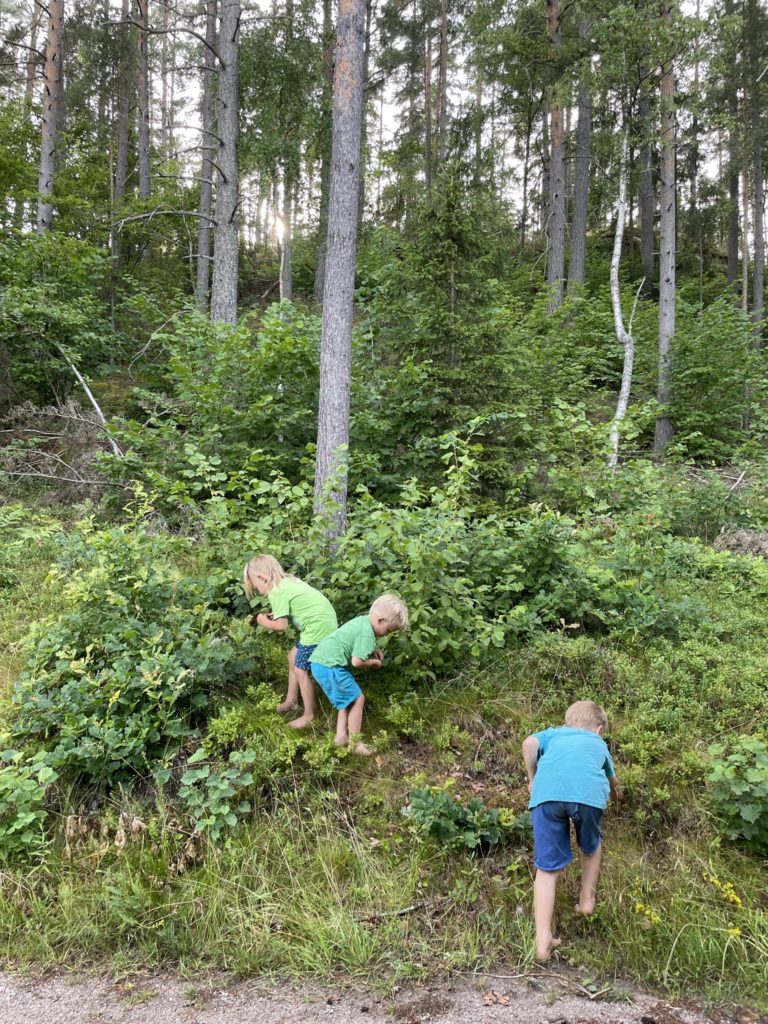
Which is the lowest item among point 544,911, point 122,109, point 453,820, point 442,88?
point 544,911

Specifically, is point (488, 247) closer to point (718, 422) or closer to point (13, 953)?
point (718, 422)

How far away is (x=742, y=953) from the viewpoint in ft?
8.81

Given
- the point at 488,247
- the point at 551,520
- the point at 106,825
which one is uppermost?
the point at 488,247

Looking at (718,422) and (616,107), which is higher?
(616,107)

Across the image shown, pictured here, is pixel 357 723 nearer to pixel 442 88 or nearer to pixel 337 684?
pixel 337 684

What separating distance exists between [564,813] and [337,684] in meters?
1.57

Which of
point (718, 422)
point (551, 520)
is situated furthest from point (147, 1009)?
point (718, 422)

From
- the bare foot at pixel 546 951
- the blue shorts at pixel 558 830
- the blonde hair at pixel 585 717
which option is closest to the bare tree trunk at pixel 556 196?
the blonde hair at pixel 585 717

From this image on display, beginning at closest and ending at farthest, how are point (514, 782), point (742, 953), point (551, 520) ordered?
point (742, 953) < point (514, 782) < point (551, 520)

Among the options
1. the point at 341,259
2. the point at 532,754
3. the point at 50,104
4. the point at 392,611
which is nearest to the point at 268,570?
the point at 392,611

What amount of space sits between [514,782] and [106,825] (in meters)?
2.49

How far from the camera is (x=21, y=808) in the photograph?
328cm

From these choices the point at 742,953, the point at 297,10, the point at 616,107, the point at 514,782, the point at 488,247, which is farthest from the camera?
the point at 616,107

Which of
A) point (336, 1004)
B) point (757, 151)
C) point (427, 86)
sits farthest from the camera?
point (427, 86)
